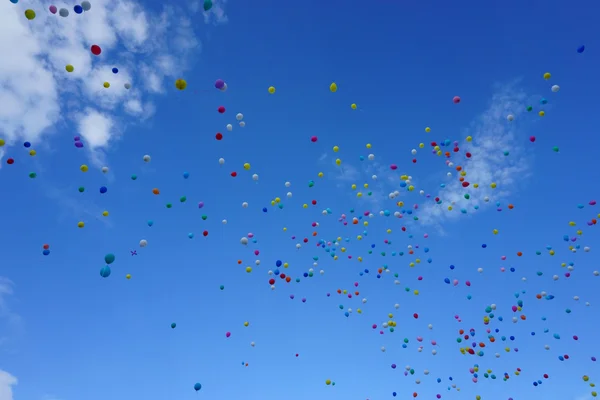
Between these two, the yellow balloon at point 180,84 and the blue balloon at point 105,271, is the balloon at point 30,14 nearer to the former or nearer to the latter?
the yellow balloon at point 180,84

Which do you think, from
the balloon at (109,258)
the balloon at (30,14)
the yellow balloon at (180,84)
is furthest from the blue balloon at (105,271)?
the balloon at (30,14)

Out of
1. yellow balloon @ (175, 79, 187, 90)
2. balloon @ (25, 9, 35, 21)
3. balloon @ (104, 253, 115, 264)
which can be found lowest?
balloon @ (104, 253, 115, 264)

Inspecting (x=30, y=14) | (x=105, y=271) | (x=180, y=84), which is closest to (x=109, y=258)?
(x=105, y=271)

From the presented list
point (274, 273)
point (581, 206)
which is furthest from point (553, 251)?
point (274, 273)

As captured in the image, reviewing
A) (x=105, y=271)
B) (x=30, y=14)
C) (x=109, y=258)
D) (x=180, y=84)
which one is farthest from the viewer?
(x=109, y=258)

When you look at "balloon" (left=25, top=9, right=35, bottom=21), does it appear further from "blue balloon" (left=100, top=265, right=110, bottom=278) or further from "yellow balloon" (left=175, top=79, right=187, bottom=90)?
"blue balloon" (left=100, top=265, right=110, bottom=278)

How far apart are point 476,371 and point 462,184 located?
230 inches

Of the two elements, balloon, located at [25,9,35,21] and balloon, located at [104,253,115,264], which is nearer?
balloon, located at [25,9,35,21]

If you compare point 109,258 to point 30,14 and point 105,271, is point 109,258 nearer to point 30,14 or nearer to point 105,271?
point 105,271

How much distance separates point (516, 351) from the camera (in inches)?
616

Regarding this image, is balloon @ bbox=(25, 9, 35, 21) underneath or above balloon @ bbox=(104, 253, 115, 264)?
above

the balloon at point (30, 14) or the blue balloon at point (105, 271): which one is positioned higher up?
the balloon at point (30, 14)

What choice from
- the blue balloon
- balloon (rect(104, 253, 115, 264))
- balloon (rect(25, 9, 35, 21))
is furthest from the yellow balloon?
the blue balloon

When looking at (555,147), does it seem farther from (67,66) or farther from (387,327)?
(67,66)
